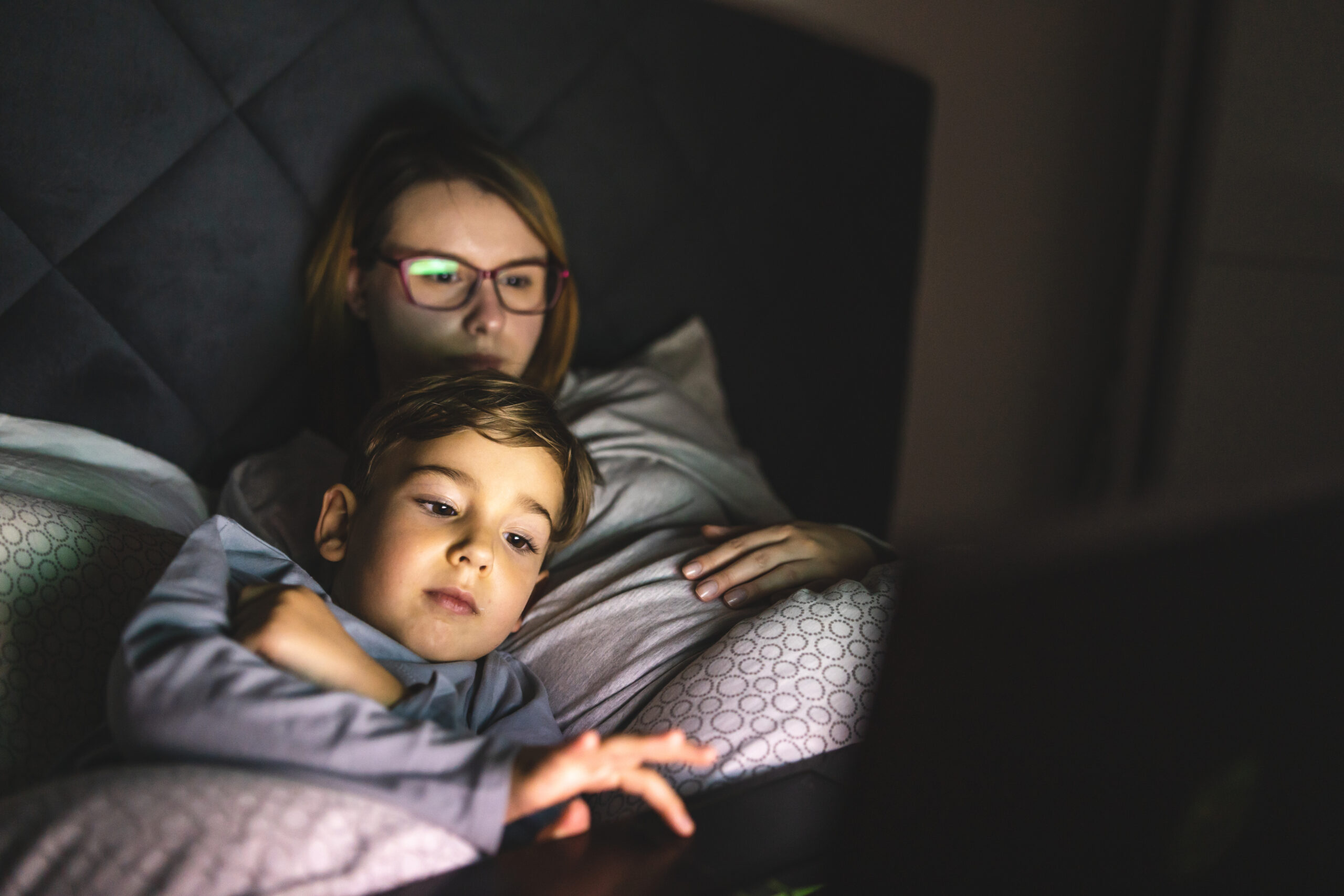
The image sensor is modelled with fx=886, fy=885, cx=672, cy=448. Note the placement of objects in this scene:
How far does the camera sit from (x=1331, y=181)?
1.93 metres

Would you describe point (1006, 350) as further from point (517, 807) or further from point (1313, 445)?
point (517, 807)

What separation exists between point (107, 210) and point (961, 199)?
Answer: 1966 mm

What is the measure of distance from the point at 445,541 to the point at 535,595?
0.25m

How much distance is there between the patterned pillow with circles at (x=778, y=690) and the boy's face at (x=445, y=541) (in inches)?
7.8

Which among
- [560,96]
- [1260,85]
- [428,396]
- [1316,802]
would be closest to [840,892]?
[1316,802]

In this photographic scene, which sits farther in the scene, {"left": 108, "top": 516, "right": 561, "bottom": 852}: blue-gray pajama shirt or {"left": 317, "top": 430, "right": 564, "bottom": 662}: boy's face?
A: {"left": 317, "top": 430, "right": 564, "bottom": 662}: boy's face

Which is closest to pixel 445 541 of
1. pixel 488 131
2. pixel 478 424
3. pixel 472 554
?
pixel 472 554

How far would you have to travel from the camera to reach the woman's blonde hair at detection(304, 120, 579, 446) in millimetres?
1271

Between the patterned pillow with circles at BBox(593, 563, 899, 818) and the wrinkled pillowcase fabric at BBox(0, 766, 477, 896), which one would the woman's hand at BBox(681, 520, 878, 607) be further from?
the wrinkled pillowcase fabric at BBox(0, 766, 477, 896)

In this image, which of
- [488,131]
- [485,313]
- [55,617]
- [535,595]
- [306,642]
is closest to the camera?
[306,642]

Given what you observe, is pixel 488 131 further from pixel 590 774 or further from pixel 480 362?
pixel 590 774

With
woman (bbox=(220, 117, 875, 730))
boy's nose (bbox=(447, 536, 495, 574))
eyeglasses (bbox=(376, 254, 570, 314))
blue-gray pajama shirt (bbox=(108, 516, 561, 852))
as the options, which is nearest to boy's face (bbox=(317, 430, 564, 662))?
boy's nose (bbox=(447, 536, 495, 574))

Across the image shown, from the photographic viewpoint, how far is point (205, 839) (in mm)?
536

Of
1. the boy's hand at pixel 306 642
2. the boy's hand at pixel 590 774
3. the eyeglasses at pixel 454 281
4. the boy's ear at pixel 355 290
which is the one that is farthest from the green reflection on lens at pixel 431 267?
the boy's hand at pixel 590 774
